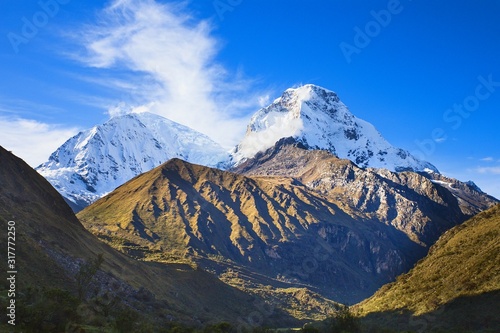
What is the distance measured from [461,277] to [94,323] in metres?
62.0

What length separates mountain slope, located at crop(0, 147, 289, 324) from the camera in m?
83.9

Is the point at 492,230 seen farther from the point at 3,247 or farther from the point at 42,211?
the point at 42,211

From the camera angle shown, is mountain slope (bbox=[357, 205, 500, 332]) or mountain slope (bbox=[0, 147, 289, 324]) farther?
mountain slope (bbox=[0, 147, 289, 324])

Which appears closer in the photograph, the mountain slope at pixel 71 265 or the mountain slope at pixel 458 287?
the mountain slope at pixel 458 287

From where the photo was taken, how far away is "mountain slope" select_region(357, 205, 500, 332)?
234ft

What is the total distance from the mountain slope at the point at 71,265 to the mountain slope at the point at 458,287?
156 feet

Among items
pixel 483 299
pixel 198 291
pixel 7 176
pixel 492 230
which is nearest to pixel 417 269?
pixel 492 230

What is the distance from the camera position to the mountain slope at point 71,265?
83.9 m

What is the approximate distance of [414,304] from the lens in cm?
8538

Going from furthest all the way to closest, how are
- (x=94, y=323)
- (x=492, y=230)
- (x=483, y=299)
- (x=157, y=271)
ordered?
1. (x=157, y=271)
2. (x=492, y=230)
3. (x=483, y=299)
4. (x=94, y=323)

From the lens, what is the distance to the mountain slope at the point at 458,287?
71.2 metres

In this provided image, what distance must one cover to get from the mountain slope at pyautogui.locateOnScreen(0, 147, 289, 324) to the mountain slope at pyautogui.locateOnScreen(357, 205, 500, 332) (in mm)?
47493

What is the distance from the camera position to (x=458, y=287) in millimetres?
79188

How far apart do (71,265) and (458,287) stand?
240 feet
